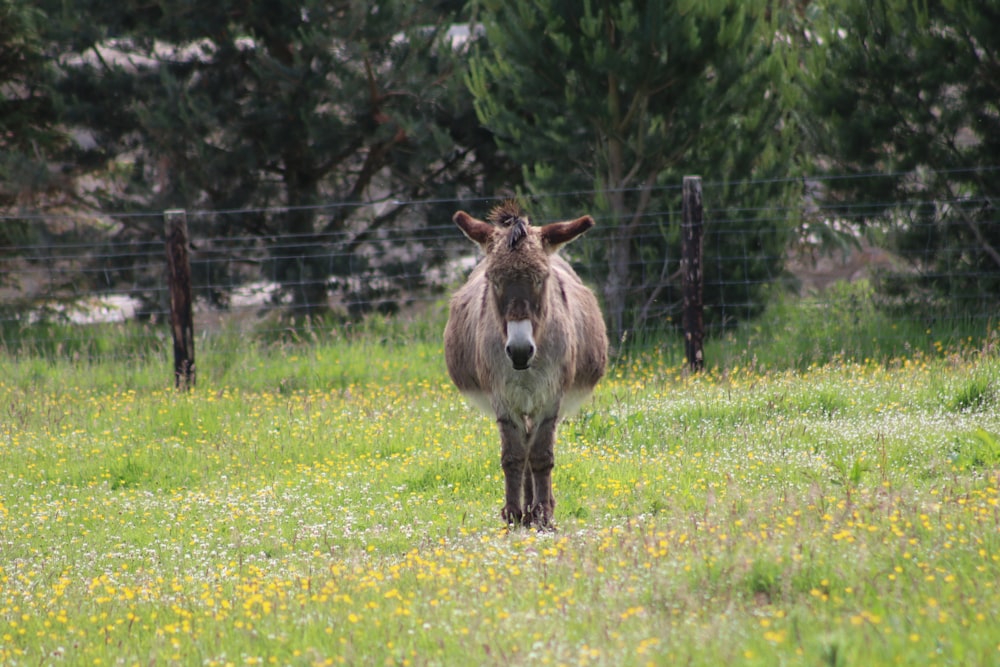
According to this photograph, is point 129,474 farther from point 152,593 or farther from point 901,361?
point 901,361

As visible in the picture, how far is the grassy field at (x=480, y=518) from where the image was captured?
4.28 metres

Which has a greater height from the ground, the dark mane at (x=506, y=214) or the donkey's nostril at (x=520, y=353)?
the dark mane at (x=506, y=214)

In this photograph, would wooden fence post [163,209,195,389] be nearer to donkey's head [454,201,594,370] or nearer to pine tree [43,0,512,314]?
pine tree [43,0,512,314]

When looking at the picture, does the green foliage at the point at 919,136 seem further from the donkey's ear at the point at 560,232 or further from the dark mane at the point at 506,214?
the donkey's ear at the point at 560,232

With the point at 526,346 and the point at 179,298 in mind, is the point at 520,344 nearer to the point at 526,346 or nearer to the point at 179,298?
the point at 526,346

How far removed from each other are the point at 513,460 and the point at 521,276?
137 cm

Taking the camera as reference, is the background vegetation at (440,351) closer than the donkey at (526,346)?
Yes

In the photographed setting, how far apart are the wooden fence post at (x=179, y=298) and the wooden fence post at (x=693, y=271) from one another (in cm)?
555

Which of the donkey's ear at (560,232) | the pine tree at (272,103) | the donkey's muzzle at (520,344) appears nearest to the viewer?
the donkey's muzzle at (520,344)

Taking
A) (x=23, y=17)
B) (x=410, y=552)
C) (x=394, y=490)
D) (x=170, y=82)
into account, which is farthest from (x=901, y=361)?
(x=23, y=17)

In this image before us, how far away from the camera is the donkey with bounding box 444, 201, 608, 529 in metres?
6.03

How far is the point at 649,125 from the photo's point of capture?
1188 cm

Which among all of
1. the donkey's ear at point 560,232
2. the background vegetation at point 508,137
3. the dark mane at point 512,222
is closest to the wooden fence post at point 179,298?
the background vegetation at point 508,137

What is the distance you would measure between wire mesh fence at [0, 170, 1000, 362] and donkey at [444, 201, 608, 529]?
188 inches
